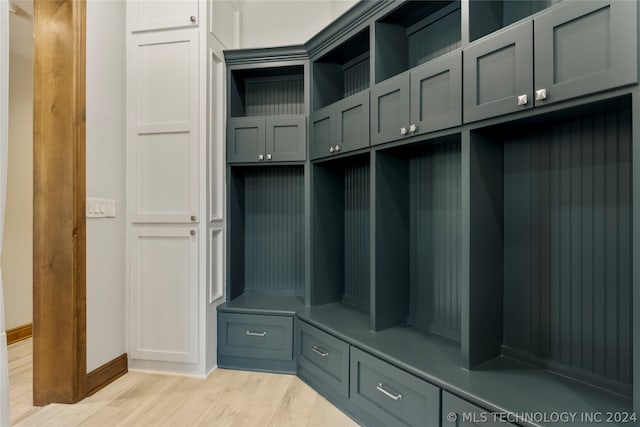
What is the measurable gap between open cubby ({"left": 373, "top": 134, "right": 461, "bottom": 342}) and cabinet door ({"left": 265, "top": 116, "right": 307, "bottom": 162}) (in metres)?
0.81

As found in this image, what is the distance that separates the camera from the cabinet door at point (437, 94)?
1688 millimetres

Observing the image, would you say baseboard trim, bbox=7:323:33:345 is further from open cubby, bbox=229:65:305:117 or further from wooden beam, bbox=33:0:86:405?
open cubby, bbox=229:65:305:117

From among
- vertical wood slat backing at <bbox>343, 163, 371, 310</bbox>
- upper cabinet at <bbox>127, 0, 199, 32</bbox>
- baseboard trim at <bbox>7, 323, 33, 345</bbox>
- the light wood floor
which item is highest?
upper cabinet at <bbox>127, 0, 199, 32</bbox>

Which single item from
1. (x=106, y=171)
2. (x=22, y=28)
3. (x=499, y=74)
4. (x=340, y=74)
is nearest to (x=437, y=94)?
(x=499, y=74)

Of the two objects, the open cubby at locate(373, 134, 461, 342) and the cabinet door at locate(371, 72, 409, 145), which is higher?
the cabinet door at locate(371, 72, 409, 145)

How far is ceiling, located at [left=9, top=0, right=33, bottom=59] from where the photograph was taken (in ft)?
8.82

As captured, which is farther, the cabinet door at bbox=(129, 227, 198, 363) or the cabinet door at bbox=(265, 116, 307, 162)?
the cabinet door at bbox=(265, 116, 307, 162)

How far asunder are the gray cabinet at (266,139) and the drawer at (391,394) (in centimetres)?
158

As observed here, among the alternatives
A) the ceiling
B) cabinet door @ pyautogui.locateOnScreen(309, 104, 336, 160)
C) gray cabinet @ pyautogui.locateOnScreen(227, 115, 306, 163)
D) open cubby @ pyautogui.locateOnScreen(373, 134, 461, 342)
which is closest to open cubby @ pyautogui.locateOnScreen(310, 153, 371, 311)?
cabinet door @ pyautogui.locateOnScreen(309, 104, 336, 160)

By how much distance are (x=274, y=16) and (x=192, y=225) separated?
204cm

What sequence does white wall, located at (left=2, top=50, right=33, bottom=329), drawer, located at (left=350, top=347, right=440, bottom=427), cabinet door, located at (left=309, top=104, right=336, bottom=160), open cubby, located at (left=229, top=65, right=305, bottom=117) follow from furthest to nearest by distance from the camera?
1. white wall, located at (left=2, top=50, right=33, bottom=329)
2. open cubby, located at (left=229, top=65, right=305, bottom=117)
3. cabinet door, located at (left=309, top=104, right=336, bottom=160)
4. drawer, located at (left=350, top=347, right=440, bottom=427)

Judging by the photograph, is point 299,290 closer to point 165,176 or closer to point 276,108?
point 165,176

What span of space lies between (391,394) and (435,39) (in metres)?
2.05

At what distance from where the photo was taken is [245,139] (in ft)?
9.49
